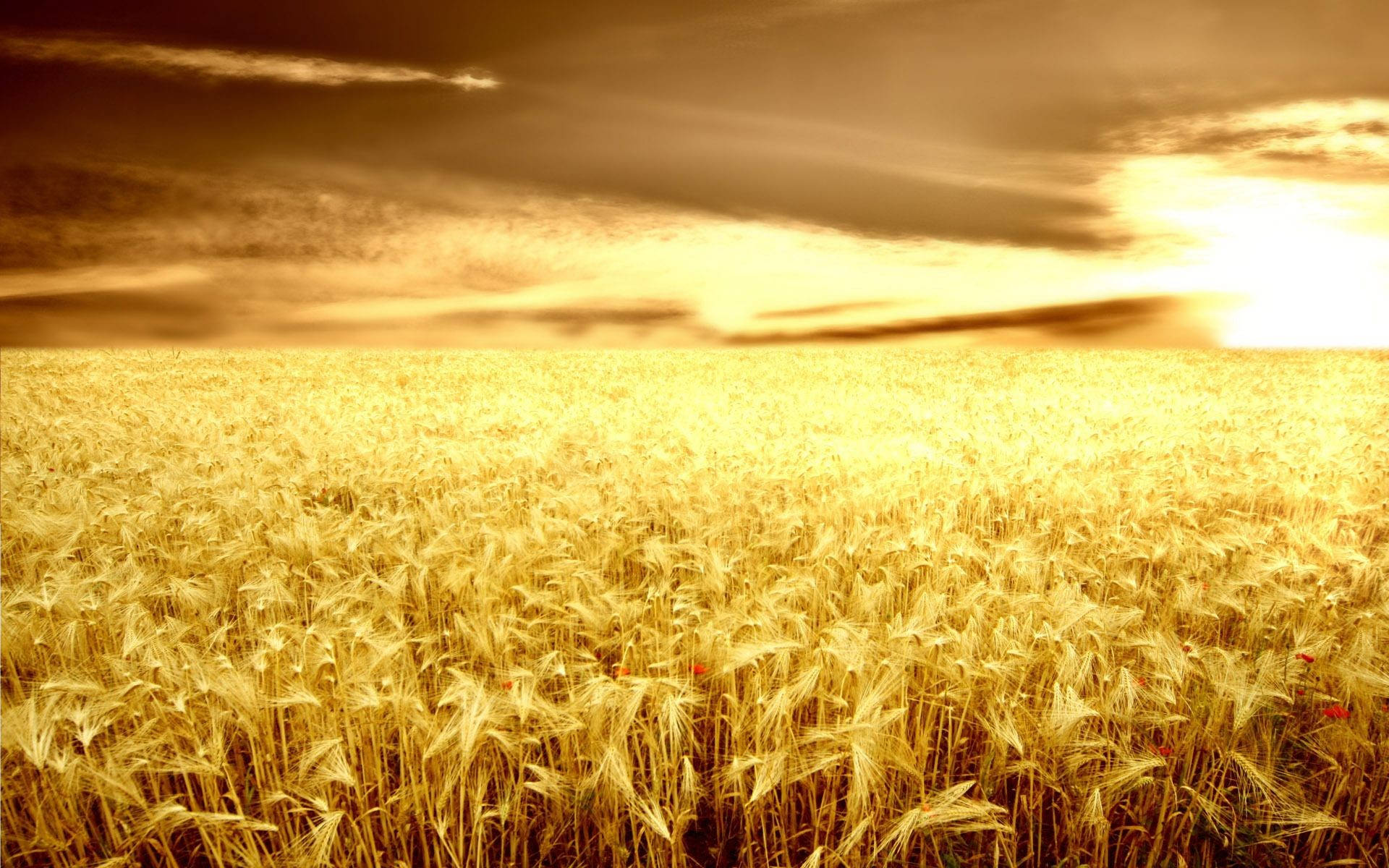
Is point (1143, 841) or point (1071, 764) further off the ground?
point (1071, 764)

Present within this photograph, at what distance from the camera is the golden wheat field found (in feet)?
7.57

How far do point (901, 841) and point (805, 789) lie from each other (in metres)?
0.42

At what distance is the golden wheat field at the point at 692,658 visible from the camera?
7.57ft

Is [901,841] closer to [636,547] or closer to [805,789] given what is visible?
[805,789]

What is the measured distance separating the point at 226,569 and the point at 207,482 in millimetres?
1980

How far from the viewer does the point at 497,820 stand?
2553 millimetres

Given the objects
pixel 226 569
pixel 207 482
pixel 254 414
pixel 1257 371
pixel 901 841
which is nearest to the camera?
pixel 901 841

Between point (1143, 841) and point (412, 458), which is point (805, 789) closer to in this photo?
point (1143, 841)

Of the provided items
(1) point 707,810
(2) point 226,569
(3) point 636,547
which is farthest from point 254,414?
(1) point 707,810

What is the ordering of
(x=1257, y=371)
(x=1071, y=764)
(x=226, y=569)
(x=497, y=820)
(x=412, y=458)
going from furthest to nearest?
(x=1257, y=371) < (x=412, y=458) < (x=226, y=569) < (x=497, y=820) < (x=1071, y=764)

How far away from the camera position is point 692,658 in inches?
123

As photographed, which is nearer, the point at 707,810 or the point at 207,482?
the point at 707,810

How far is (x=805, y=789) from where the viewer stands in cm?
251

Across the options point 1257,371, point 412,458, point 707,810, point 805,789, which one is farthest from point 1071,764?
point 1257,371
